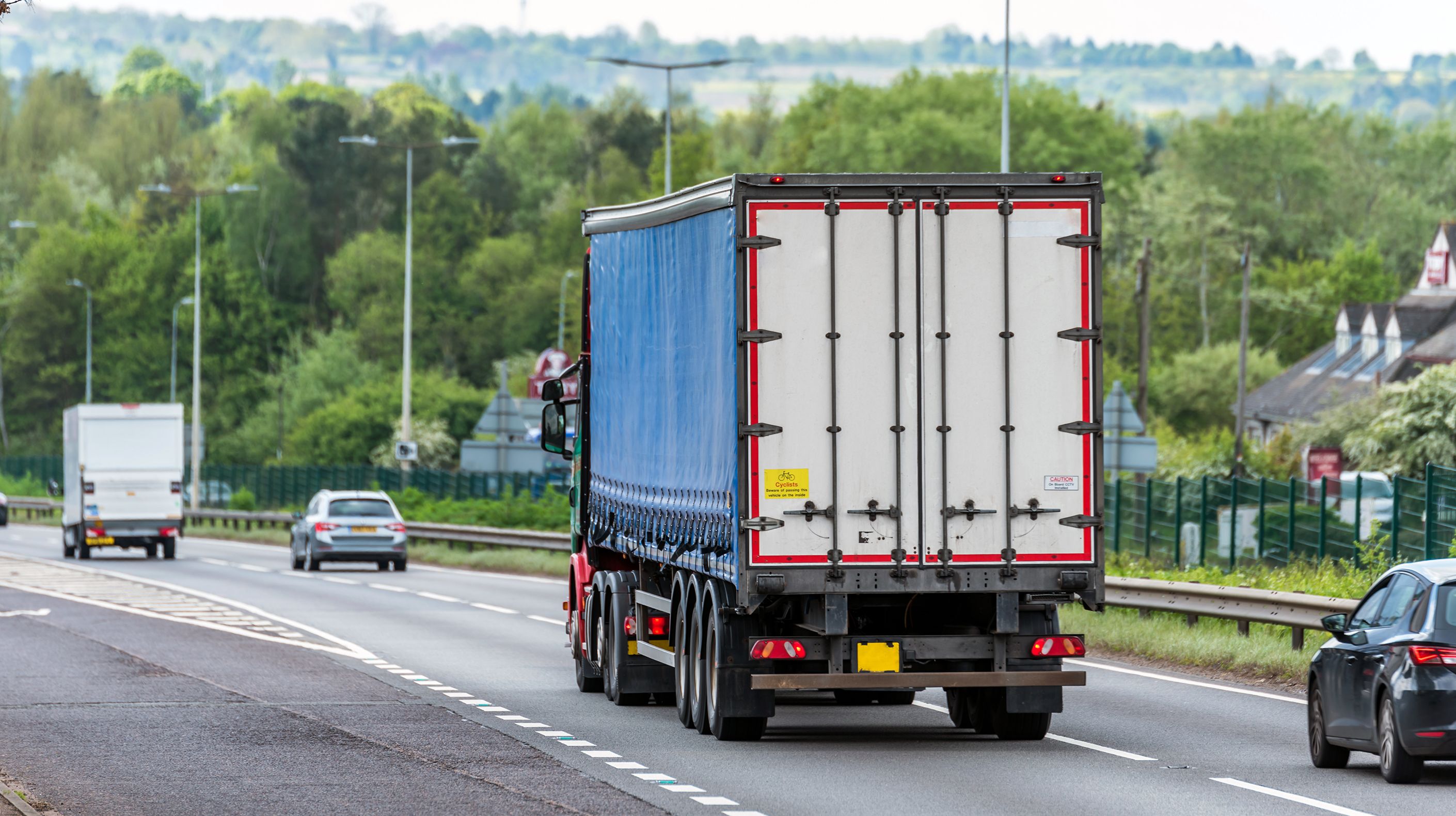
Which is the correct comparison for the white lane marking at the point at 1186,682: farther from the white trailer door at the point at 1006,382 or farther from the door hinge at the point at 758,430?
the door hinge at the point at 758,430

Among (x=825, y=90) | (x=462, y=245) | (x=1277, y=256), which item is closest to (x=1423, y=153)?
(x=1277, y=256)

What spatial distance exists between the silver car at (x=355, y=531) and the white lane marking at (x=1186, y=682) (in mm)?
21903

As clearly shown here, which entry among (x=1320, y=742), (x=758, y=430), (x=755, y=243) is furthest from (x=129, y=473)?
(x=1320, y=742)

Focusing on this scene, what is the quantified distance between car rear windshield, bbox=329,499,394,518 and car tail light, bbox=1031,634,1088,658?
28.7 metres

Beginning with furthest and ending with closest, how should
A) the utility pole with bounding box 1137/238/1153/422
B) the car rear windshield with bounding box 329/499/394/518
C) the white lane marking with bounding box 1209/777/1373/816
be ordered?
the utility pole with bounding box 1137/238/1153/422
the car rear windshield with bounding box 329/499/394/518
the white lane marking with bounding box 1209/777/1373/816

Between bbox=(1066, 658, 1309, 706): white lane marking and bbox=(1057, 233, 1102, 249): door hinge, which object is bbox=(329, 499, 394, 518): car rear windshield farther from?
bbox=(1057, 233, 1102, 249): door hinge

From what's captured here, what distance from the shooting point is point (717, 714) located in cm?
1511

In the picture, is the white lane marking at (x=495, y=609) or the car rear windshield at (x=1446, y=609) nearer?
the car rear windshield at (x=1446, y=609)

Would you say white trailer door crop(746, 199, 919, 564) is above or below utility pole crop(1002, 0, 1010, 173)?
below

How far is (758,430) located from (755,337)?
0.54 meters

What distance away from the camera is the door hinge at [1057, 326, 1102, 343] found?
14531 mm

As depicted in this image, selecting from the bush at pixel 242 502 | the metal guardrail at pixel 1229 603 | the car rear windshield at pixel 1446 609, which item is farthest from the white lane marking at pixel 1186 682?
the bush at pixel 242 502

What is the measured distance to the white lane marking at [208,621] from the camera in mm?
23953

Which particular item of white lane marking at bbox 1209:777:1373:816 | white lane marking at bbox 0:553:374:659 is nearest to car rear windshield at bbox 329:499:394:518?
white lane marking at bbox 0:553:374:659
